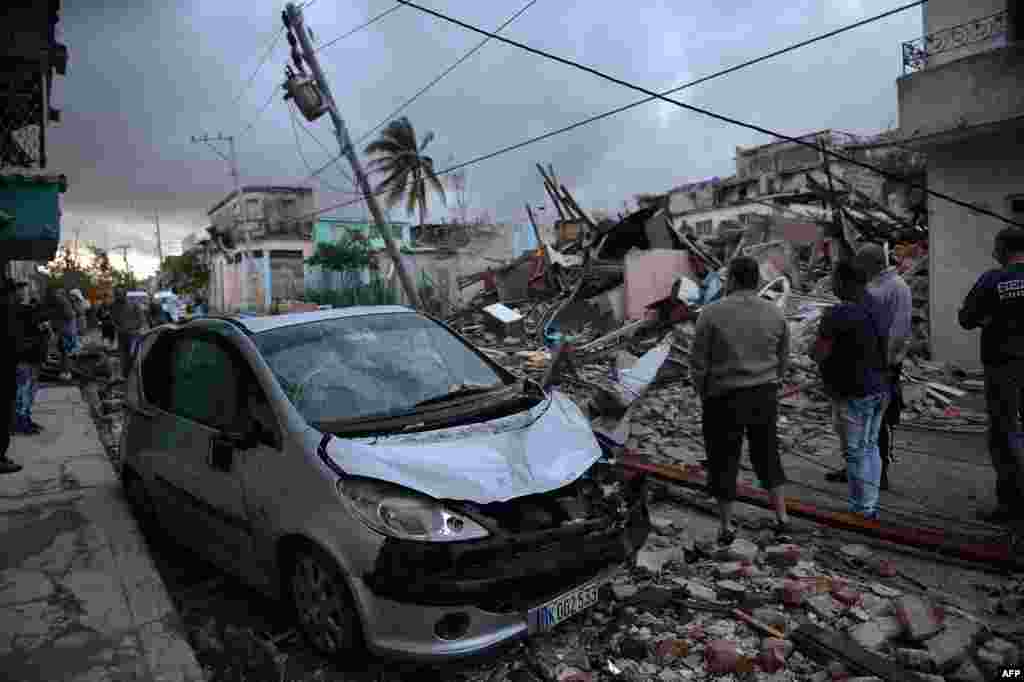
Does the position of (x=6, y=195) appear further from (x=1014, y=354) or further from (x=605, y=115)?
(x=1014, y=354)

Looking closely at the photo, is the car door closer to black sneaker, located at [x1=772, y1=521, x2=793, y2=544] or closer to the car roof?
the car roof

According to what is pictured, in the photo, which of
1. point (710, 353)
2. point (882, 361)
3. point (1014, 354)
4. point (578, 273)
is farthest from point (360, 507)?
point (578, 273)

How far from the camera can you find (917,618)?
3.13 m

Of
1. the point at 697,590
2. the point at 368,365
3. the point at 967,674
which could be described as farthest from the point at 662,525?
the point at 368,365

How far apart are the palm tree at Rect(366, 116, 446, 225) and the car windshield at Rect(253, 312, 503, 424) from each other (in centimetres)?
3605

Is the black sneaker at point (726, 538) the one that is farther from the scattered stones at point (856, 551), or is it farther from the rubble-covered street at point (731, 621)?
the scattered stones at point (856, 551)

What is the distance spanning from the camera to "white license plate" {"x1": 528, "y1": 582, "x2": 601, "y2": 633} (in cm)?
284

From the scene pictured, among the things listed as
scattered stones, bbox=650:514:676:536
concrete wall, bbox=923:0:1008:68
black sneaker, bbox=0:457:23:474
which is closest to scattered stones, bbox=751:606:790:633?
scattered stones, bbox=650:514:676:536

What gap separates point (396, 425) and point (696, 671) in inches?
68.3

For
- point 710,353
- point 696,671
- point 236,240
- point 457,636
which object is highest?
point 236,240

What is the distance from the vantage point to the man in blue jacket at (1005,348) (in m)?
4.14

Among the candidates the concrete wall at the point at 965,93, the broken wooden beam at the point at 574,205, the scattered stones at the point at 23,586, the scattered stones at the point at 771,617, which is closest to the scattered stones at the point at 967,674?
the scattered stones at the point at 771,617

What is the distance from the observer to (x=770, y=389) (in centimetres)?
411

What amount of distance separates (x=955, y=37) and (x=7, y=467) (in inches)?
527
